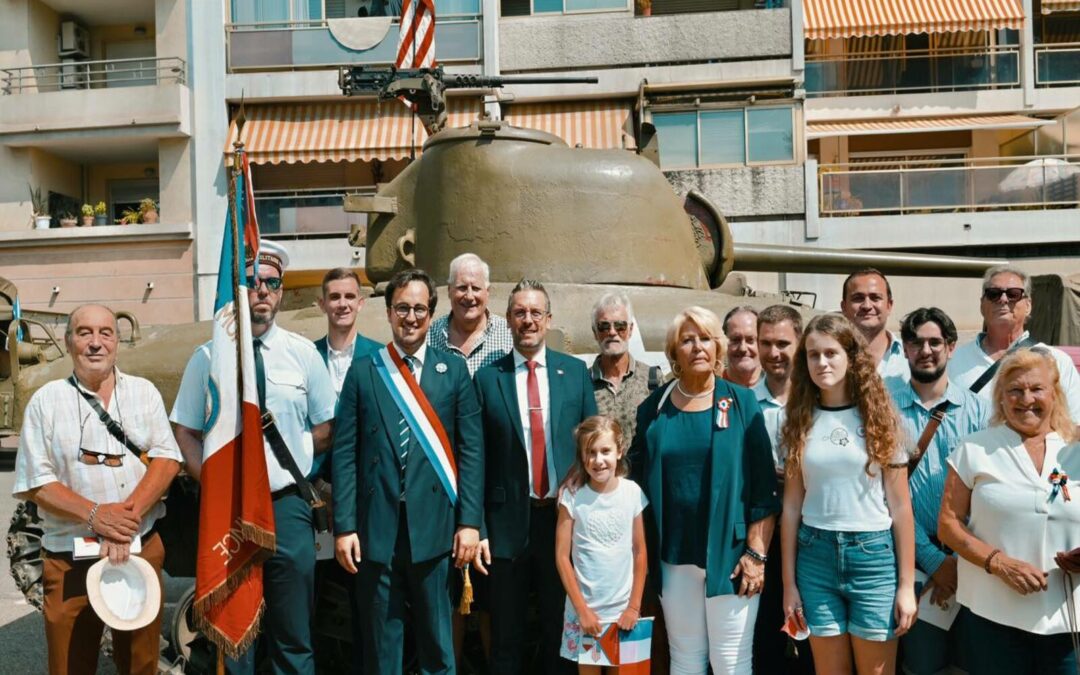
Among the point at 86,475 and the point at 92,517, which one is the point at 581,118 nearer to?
the point at 86,475

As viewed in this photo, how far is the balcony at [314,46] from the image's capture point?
22.8 m

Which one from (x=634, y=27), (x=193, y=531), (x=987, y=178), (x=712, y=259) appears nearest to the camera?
(x=193, y=531)

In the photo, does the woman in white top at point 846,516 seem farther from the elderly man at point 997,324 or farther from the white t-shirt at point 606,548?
A: the elderly man at point 997,324

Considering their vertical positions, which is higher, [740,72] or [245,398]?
[740,72]

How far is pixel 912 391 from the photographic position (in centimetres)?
454

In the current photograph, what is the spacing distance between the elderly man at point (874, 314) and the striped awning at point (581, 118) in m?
17.5

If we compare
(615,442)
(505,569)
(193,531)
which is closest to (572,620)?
(505,569)

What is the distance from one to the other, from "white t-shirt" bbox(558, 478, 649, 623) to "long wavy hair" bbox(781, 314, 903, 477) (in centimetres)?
68

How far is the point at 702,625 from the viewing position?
4211 mm

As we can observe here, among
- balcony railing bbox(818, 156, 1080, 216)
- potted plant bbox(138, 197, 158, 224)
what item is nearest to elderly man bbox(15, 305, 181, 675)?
balcony railing bbox(818, 156, 1080, 216)

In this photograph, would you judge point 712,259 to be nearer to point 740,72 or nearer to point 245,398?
point 245,398

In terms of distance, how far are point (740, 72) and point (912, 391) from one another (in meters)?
18.8

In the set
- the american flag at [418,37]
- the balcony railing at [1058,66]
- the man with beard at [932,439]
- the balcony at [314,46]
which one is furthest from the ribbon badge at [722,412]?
the balcony railing at [1058,66]

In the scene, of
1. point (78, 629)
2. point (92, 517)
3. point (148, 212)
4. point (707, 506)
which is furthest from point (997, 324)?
point (148, 212)
